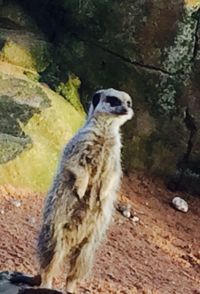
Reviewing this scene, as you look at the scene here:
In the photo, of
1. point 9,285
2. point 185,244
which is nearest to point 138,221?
point 185,244

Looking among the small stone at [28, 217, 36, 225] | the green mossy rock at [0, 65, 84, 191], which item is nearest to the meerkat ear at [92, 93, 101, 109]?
the small stone at [28, 217, 36, 225]

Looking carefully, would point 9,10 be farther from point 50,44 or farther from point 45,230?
point 45,230

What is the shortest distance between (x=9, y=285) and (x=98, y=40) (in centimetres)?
353

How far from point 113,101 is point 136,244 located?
1464mm

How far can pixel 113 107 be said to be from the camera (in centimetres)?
421

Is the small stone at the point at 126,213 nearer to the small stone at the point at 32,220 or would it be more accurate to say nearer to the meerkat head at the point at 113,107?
the small stone at the point at 32,220

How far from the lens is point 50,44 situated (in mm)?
6750

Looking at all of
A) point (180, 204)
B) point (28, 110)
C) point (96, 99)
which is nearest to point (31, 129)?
point (28, 110)

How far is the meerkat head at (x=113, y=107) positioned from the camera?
4.17 meters

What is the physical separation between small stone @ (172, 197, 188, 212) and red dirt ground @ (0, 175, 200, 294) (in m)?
0.04

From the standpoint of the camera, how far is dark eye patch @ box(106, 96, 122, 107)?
4.21 m

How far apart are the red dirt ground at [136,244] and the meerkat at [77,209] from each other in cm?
51

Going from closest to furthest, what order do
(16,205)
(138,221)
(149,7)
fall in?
(16,205) < (138,221) < (149,7)

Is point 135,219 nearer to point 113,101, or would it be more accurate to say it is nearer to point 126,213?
point 126,213
